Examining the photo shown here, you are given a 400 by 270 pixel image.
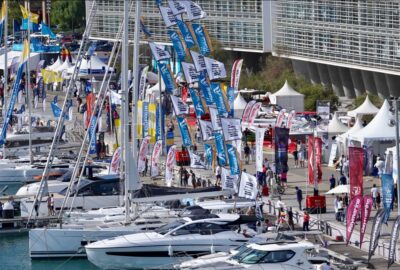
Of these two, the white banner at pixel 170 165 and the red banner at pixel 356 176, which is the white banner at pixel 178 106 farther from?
the red banner at pixel 356 176

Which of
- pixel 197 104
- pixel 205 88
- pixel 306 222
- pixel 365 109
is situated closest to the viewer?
pixel 306 222

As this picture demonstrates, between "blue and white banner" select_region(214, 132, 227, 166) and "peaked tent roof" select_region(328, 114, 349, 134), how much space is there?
45.9 feet

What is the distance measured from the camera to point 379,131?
69.6 metres

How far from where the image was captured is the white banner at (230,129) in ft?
198

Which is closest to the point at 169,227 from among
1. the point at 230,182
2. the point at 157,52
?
the point at 230,182

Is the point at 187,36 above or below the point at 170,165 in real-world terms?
above

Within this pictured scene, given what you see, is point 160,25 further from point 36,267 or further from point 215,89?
point 36,267

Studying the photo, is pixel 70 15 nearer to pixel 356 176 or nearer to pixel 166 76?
pixel 166 76

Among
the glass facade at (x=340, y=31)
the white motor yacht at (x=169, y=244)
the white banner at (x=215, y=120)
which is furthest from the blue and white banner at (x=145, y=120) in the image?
the glass facade at (x=340, y=31)

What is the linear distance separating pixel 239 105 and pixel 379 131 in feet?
67.3

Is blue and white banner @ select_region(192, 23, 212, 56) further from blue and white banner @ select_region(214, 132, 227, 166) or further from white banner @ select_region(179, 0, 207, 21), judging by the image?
blue and white banner @ select_region(214, 132, 227, 166)

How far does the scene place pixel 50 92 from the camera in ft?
382

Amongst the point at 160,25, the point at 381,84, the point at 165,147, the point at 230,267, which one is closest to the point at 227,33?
the point at 160,25

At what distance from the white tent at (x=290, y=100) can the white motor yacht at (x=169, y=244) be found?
38.2m
